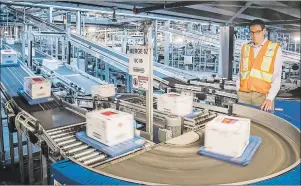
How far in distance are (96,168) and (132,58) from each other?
929mm

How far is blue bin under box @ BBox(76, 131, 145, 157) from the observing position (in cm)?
186

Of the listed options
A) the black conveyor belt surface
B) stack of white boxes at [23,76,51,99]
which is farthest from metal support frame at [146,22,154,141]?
stack of white boxes at [23,76,51,99]

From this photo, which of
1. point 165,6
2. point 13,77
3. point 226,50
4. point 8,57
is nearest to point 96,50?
point 8,57

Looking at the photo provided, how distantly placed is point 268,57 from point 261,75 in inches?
7.5

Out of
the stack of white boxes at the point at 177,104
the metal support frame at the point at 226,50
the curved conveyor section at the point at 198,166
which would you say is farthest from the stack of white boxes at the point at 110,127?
the metal support frame at the point at 226,50

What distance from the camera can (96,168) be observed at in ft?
5.49

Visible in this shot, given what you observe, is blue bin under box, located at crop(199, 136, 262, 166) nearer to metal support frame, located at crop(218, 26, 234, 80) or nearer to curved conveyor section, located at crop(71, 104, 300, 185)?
curved conveyor section, located at crop(71, 104, 300, 185)

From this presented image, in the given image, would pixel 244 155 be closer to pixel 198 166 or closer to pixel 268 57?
pixel 198 166

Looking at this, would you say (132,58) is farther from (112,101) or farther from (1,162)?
(1,162)

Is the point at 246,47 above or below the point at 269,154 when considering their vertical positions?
above

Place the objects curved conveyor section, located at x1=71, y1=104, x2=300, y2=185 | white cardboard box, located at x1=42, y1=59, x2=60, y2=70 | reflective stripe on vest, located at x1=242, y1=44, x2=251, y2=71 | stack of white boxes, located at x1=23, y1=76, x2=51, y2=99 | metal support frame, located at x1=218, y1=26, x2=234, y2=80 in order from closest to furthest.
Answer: curved conveyor section, located at x1=71, y1=104, x2=300, y2=185 < reflective stripe on vest, located at x1=242, y1=44, x2=251, y2=71 < stack of white boxes, located at x1=23, y1=76, x2=51, y2=99 < metal support frame, located at x1=218, y1=26, x2=234, y2=80 < white cardboard box, located at x1=42, y1=59, x2=60, y2=70

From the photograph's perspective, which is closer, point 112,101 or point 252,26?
point 252,26

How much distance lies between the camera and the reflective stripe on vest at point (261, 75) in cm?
277

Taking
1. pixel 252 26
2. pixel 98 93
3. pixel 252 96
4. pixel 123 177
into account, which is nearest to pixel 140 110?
pixel 98 93
